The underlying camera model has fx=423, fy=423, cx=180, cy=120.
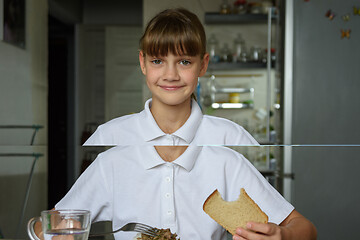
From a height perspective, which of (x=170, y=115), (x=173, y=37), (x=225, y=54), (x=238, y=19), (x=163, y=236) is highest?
(x=238, y=19)

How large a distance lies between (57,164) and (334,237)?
0.29m

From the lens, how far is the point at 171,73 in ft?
1.99

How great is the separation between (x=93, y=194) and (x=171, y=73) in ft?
0.82

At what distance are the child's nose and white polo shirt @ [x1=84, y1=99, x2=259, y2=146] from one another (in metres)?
0.05

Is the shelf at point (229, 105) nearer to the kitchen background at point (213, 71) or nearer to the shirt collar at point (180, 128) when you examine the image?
the kitchen background at point (213, 71)

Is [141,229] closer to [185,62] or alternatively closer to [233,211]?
[233,211]

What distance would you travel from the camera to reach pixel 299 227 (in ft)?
1.34

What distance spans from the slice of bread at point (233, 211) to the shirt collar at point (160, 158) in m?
0.04

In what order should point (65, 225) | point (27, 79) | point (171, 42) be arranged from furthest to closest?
point (27, 79), point (171, 42), point (65, 225)

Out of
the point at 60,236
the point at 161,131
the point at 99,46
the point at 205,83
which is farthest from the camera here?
the point at 205,83

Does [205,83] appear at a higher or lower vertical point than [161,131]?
higher

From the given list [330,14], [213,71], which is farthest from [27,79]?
[330,14]

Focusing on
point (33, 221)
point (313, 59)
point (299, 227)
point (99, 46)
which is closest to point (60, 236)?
point (33, 221)

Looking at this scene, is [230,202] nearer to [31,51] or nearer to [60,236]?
[60,236]
